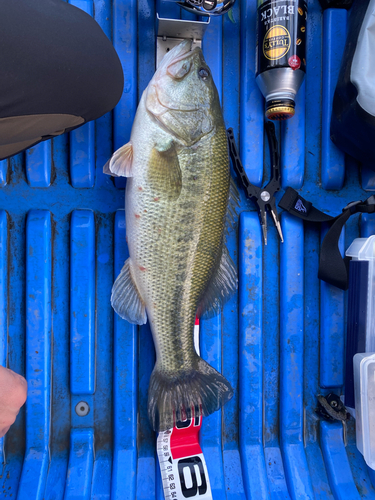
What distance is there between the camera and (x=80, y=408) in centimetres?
169

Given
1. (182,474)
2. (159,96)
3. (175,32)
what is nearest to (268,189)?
(159,96)

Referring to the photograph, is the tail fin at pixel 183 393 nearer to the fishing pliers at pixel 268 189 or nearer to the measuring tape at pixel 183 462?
the measuring tape at pixel 183 462

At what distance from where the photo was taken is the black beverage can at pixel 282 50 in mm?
1560

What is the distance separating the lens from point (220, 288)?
1.54m

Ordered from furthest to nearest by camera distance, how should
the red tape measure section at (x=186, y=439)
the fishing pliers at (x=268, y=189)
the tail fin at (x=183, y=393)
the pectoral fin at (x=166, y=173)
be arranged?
the fishing pliers at (x=268, y=189), the red tape measure section at (x=186, y=439), the tail fin at (x=183, y=393), the pectoral fin at (x=166, y=173)

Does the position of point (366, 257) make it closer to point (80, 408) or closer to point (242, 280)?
point (242, 280)

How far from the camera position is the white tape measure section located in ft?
5.02

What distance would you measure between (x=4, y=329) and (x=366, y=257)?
1.71 m

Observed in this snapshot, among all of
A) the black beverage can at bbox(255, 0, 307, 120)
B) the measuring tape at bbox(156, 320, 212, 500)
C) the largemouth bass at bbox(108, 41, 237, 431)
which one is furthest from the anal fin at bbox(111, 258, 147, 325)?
the black beverage can at bbox(255, 0, 307, 120)

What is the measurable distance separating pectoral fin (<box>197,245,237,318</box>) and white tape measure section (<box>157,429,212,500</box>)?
597 mm

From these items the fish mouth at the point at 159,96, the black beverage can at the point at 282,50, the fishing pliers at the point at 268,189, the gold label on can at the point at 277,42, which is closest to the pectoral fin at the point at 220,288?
the fishing pliers at the point at 268,189

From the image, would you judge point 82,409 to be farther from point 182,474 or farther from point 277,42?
point 277,42

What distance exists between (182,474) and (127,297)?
0.82 metres

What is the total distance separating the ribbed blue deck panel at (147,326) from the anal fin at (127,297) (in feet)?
0.71
